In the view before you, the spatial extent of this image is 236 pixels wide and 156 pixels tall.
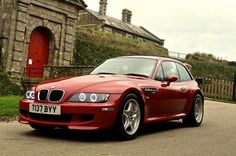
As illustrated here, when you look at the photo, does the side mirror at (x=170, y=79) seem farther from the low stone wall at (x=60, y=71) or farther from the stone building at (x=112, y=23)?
the stone building at (x=112, y=23)

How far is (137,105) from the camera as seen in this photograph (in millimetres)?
6762

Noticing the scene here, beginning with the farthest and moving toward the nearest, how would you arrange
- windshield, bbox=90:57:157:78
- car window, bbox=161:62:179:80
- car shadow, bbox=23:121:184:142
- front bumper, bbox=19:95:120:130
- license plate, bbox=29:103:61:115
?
1. car window, bbox=161:62:179:80
2. windshield, bbox=90:57:157:78
3. car shadow, bbox=23:121:184:142
4. license plate, bbox=29:103:61:115
5. front bumper, bbox=19:95:120:130

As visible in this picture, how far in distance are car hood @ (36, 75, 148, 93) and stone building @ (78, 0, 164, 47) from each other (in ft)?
157

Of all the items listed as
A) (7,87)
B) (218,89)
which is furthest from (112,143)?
(218,89)

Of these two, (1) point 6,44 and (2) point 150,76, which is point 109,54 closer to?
(1) point 6,44

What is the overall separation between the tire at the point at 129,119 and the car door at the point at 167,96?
49 centimetres

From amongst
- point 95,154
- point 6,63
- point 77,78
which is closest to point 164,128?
point 77,78

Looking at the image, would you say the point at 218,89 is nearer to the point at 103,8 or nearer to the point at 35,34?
the point at 35,34

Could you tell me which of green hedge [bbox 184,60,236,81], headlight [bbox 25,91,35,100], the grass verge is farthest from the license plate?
green hedge [bbox 184,60,236,81]

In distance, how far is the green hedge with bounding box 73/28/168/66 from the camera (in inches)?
1034

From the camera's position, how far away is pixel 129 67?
303 inches

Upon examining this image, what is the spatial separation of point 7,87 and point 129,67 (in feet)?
38.2

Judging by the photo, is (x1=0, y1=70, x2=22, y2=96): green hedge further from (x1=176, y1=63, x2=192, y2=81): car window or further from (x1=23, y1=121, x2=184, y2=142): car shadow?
(x1=23, y1=121, x2=184, y2=142): car shadow

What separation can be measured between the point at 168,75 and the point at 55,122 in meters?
2.81
